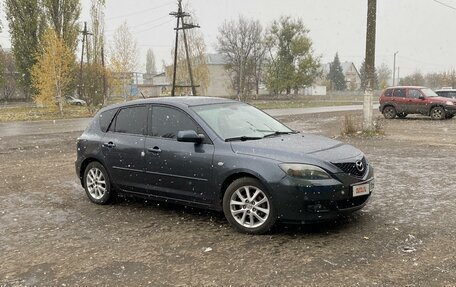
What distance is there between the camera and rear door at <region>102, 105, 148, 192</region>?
6172mm

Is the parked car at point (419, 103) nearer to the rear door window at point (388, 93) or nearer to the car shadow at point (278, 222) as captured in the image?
the rear door window at point (388, 93)

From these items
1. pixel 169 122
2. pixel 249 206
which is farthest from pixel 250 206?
pixel 169 122

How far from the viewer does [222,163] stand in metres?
5.31

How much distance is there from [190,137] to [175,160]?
0.43 meters

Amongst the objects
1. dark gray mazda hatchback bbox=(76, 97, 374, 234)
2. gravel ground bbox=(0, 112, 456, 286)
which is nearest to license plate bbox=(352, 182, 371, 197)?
dark gray mazda hatchback bbox=(76, 97, 374, 234)

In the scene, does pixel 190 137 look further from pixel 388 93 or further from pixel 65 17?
pixel 65 17

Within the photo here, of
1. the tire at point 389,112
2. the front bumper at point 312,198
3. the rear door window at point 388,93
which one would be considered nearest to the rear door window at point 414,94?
the rear door window at point 388,93

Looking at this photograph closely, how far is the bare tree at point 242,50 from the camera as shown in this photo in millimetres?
62656

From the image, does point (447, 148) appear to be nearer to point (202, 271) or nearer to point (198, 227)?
point (198, 227)

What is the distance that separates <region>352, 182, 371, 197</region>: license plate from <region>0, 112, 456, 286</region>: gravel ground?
1.47 feet

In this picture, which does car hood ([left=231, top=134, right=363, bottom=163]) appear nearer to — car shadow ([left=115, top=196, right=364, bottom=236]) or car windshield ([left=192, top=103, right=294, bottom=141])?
car windshield ([left=192, top=103, right=294, bottom=141])

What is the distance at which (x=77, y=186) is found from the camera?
8.23 meters

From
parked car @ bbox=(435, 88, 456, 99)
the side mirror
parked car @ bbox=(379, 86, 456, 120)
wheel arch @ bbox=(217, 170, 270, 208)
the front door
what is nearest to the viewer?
wheel arch @ bbox=(217, 170, 270, 208)

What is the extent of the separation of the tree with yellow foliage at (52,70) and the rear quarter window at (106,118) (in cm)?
2797
